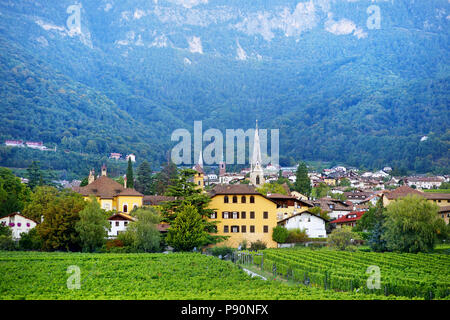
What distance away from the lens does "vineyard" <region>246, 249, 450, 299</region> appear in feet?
104

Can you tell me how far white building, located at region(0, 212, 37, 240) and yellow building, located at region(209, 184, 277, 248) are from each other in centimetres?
2307

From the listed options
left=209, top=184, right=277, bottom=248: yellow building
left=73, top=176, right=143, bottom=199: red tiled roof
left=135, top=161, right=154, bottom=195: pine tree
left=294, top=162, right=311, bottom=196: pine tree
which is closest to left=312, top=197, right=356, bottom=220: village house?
left=294, top=162, right=311, bottom=196: pine tree

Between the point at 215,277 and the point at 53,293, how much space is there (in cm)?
1237

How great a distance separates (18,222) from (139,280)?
3718 centimetres

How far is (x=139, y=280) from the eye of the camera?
1443 inches

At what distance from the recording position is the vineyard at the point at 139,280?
2916 centimetres

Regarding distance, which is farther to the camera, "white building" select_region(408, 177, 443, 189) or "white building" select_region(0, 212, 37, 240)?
"white building" select_region(408, 177, 443, 189)

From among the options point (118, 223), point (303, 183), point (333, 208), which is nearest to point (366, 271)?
point (118, 223)

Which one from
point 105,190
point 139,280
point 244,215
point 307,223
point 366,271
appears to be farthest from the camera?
point 105,190

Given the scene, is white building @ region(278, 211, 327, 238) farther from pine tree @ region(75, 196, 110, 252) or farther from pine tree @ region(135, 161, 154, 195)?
pine tree @ region(135, 161, 154, 195)

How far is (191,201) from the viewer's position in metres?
65.6

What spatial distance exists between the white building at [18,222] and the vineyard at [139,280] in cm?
1833

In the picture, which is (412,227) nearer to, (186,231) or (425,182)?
(186,231)
